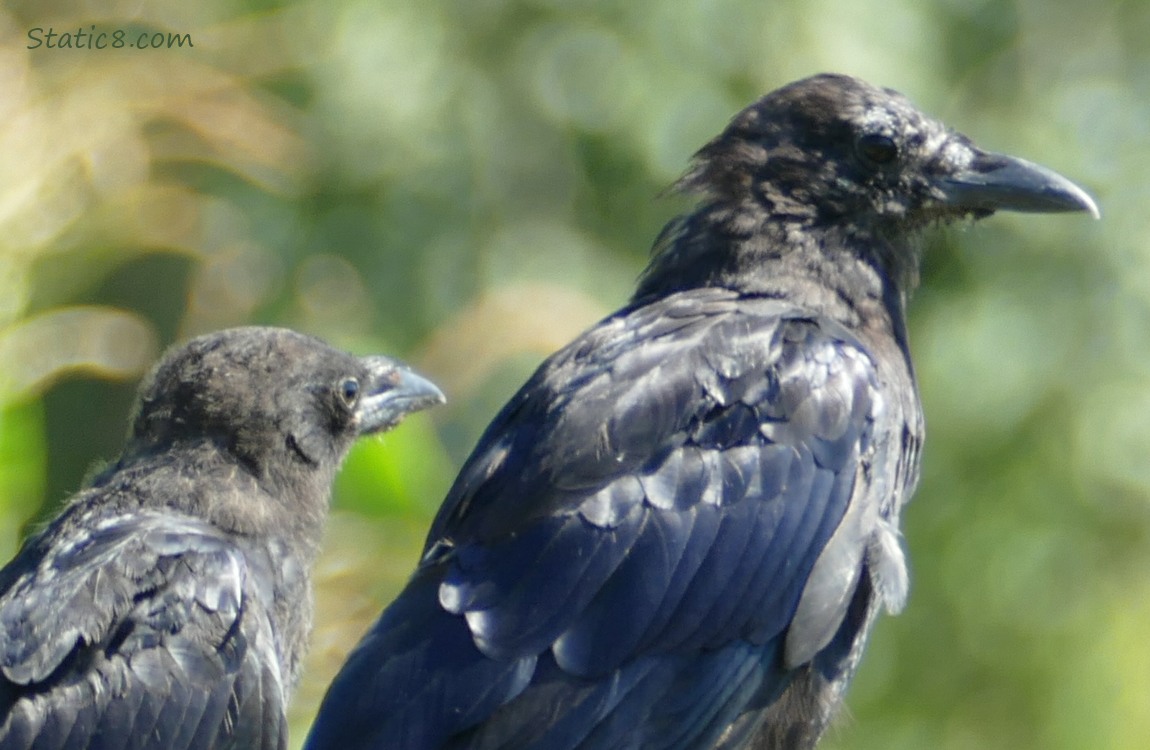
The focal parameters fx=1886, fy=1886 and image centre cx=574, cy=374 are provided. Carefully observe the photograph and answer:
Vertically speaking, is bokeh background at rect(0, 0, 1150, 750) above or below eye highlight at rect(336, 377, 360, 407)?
above

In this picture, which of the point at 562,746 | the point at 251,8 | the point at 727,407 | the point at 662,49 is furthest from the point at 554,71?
the point at 562,746

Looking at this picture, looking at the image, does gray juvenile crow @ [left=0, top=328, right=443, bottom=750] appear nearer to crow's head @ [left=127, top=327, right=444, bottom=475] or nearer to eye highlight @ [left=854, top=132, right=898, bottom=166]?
crow's head @ [left=127, top=327, right=444, bottom=475]

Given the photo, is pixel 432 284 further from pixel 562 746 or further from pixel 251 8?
pixel 562 746

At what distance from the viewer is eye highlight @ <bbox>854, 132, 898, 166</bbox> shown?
4742mm

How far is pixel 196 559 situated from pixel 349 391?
0.82 meters

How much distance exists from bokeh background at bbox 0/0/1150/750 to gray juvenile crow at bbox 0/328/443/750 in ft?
7.04

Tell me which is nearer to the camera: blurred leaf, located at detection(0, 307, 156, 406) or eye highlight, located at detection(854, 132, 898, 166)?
eye highlight, located at detection(854, 132, 898, 166)

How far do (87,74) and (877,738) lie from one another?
4159 millimetres

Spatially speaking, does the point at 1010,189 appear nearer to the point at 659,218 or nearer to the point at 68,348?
the point at 659,218

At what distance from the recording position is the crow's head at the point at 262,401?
4.77m

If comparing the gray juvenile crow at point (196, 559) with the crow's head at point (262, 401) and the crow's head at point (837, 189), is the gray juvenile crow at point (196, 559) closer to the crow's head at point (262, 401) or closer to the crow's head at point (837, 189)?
the crow's head at point (262, 401)

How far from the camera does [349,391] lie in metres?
5.04

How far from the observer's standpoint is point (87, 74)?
7.50 m

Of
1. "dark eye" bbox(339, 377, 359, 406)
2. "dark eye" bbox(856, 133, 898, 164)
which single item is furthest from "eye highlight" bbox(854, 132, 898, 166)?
"dark eye" bbox(339, 377, 359, 406)
